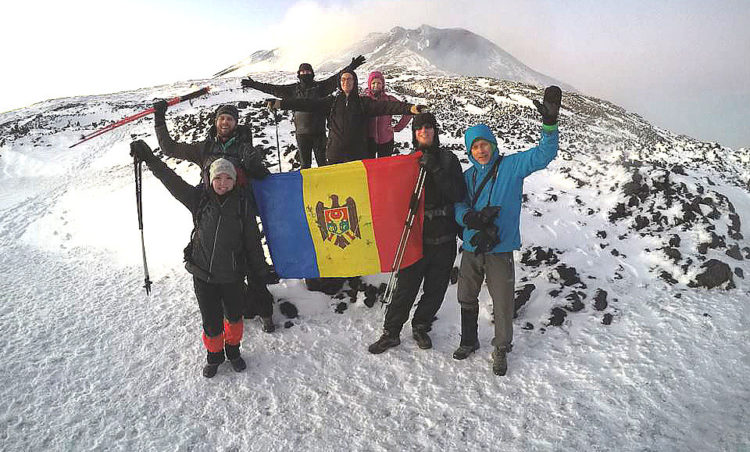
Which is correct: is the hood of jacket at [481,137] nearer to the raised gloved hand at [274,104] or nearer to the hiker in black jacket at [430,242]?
the hiker in black jacket at [430,242]

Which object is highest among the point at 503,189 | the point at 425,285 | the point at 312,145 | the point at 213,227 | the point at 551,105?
the point at 551,105

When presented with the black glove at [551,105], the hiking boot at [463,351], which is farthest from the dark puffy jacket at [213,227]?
the black glove at [551,105]

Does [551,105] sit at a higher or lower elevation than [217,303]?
higher

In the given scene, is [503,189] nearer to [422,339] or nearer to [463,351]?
[463,351]

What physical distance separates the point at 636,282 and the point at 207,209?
6.47 m

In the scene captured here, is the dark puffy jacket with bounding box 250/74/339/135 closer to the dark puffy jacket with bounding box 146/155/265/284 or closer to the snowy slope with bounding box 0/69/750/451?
the snowy slope with bounding box 0/69/750/451

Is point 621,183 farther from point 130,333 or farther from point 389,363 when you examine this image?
point 130,333

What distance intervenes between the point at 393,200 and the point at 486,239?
1.39 m

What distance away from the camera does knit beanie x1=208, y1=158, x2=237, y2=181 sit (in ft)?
14.1

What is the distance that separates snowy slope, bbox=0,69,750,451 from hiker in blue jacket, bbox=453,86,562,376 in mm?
804

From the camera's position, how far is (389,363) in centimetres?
499

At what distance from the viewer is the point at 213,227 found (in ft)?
14.7

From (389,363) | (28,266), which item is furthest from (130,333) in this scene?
(28,266)

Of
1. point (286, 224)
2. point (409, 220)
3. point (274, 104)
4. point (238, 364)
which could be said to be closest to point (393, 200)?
point (409, 220)
